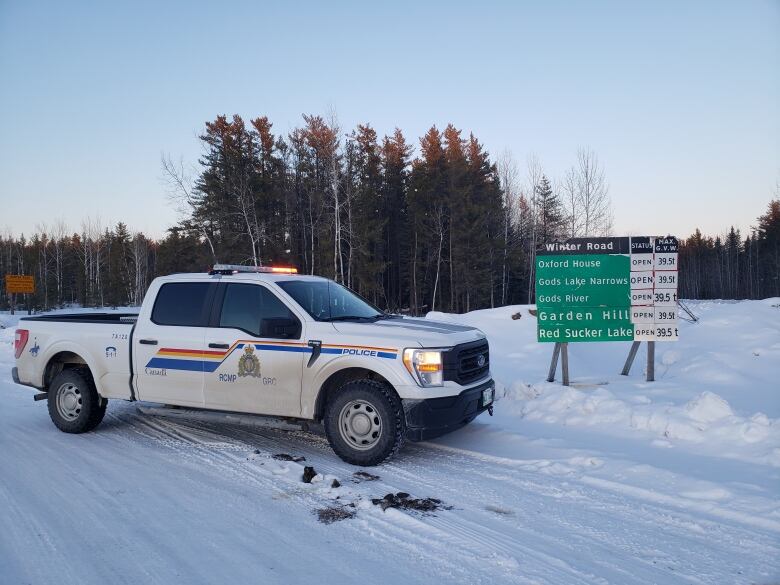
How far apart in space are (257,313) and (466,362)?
2416mm

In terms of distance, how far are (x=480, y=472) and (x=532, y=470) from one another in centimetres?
52

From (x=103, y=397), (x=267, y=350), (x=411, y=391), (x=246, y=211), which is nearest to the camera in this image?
(x=411, y=391)

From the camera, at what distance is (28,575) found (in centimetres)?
351

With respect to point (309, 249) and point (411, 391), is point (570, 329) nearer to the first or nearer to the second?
point (411, 391)

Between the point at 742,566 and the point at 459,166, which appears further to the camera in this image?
the point at 459,166

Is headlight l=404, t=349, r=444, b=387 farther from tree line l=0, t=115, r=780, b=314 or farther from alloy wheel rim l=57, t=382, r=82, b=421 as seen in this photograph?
tree line l=0, t=115, r=780, b=314

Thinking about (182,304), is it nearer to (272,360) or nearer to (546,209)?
(272,360)

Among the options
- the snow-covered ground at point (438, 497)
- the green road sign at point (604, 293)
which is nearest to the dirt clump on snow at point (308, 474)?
the snow-covered ground at point (438, 497)

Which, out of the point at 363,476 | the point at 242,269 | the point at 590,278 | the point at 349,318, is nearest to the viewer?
the point at 363,476

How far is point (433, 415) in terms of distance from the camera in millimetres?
5512

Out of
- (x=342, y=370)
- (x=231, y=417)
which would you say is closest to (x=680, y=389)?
Answer: (x=342, y=370)

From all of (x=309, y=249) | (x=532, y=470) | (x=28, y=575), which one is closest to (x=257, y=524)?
(x=28, y=575)

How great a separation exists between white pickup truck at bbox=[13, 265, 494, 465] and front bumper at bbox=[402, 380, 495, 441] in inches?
0.4

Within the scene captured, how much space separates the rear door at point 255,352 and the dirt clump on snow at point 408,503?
160cm
